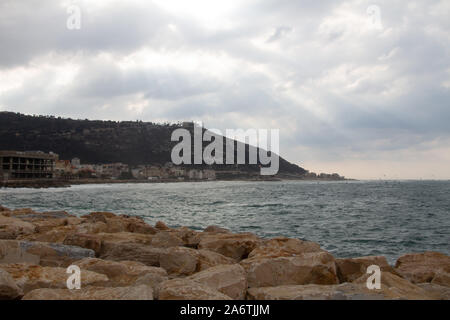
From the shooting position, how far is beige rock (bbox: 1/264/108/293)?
15.1ft

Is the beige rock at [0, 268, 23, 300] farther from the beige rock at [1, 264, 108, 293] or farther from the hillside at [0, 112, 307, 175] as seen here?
the hillside at [0, 112, 307, 175]

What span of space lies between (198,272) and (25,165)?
87199 mm

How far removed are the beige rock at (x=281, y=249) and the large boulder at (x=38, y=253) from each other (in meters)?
3.34

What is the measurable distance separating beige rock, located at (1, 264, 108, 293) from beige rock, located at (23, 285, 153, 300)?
2.31 feet

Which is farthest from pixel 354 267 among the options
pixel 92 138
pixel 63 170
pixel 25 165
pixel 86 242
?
pixel 92 138

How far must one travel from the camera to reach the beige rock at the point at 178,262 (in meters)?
6.10

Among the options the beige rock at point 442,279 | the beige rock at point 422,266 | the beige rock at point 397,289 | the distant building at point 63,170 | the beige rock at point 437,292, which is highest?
the distant building at point 63,170

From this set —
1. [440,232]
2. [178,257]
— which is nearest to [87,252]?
[178,257]

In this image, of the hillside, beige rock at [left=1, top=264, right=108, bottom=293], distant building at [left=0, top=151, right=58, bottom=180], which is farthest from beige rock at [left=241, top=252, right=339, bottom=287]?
the hillside

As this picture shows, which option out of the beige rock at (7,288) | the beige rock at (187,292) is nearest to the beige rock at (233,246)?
the beige rock at (187,292)

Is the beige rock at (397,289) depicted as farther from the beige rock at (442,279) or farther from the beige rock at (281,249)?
the beige rock at (281,249)

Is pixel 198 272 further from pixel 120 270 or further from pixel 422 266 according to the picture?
pixel 422 266
